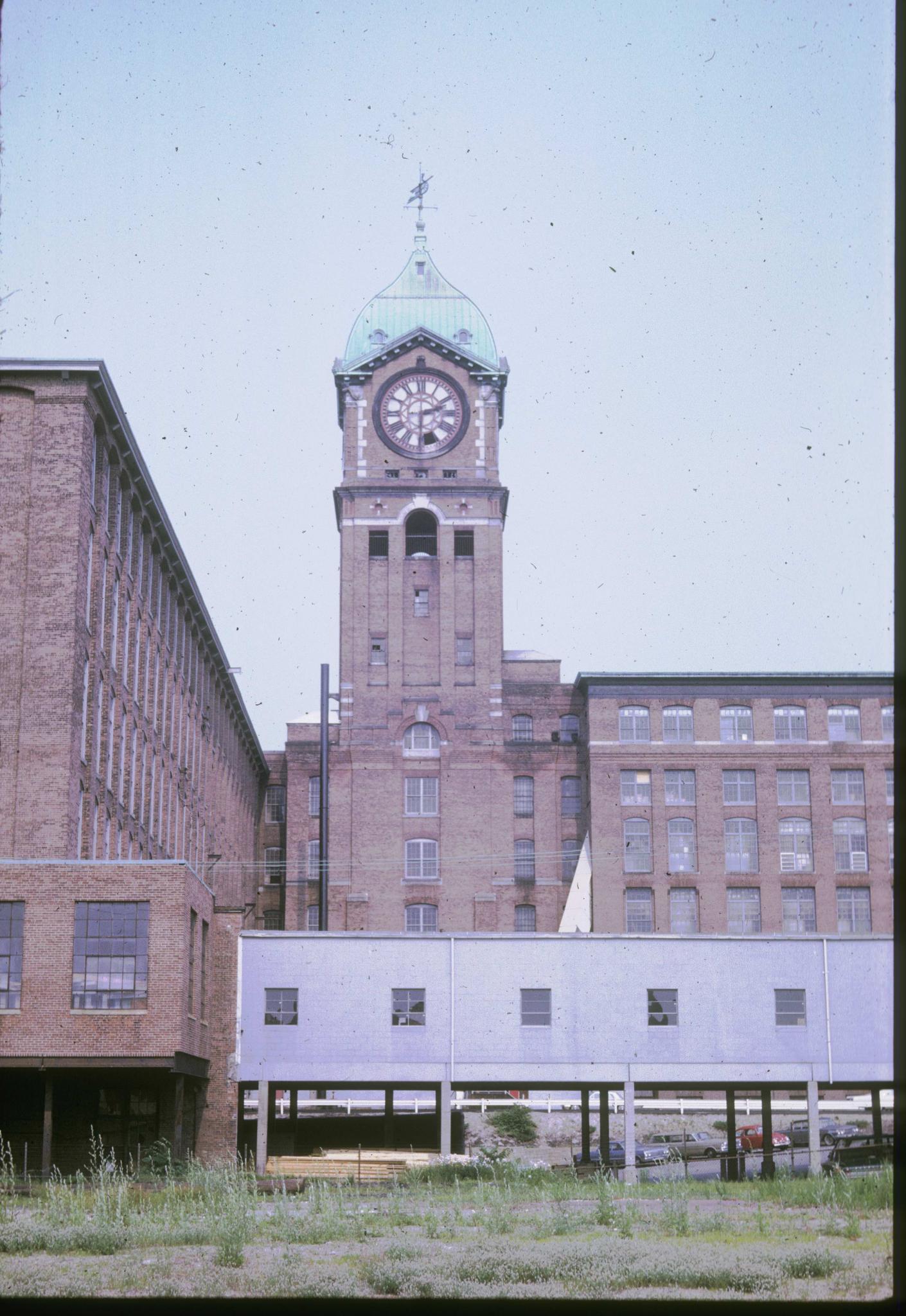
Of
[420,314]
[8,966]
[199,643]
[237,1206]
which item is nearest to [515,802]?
[199,643]

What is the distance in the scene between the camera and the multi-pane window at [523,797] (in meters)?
78.9

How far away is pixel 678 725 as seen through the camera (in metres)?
76.8

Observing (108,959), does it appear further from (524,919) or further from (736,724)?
(736,724)

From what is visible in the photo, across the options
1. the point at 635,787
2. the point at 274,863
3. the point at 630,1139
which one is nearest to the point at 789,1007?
the point at 630,1139

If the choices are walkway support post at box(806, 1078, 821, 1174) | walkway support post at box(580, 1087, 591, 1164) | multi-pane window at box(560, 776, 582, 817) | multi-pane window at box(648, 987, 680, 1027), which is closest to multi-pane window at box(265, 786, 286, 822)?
multi-pane window at box(560, 776, 582, 817)

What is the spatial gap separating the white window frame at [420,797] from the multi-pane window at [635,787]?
887 centimetres

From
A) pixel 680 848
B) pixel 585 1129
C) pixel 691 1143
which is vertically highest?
pixel 680 848

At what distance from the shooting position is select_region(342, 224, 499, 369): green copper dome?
83875 mm

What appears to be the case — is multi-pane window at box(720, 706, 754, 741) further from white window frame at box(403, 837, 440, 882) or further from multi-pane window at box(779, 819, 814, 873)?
white window frame at box(403, 837, 440, 882)

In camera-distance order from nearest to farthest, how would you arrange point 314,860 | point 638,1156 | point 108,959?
point 108,959, point 638,1156, point 314,860

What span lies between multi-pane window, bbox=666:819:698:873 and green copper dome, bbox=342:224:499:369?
969 inches

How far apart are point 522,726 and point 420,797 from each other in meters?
6.51

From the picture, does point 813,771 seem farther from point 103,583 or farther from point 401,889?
point 103,583

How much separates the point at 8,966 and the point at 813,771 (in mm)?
50445
